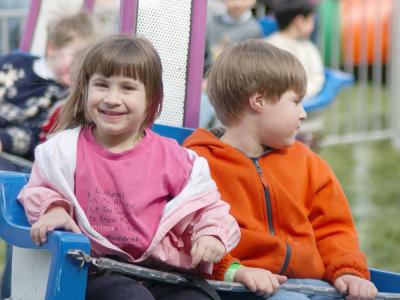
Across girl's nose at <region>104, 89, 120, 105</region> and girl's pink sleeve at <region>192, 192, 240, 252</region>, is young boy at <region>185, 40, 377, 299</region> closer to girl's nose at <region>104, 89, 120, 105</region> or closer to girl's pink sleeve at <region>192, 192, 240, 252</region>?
girl's pink sleeve at <region>192, 192, 240, 252</region>

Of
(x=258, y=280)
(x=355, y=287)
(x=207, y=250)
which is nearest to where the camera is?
(x=207, y=250)

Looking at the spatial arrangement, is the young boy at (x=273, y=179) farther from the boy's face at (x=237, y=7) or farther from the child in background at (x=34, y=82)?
the boy's face at (x=237, y=7)

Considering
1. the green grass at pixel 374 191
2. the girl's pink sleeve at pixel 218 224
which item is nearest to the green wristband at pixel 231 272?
the girl's pink sleeve at pixel 218 224

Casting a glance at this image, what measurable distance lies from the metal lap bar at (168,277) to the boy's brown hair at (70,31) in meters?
1.92

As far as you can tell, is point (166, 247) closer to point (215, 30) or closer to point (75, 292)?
point (75, 292)

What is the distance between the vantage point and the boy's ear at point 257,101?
348 cm

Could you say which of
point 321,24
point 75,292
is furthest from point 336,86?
point 75,292

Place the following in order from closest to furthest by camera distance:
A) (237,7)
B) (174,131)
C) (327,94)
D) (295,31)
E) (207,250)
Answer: (207,250) < (174,131) < (327,94) < (237,7) < (295,31)

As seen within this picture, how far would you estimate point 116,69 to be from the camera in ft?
10.3

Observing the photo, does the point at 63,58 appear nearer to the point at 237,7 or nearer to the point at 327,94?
the point at 327,94

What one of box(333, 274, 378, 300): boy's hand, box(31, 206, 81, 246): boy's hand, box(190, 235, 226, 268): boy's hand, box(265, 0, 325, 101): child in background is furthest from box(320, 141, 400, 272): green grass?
box(31, 206, 81, 246): boy's hand

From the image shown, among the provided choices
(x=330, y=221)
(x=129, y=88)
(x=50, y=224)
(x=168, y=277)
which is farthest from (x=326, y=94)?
(x=50, y=224)

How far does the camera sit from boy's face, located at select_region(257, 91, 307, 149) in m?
3.48

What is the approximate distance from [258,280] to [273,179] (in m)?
0.40
